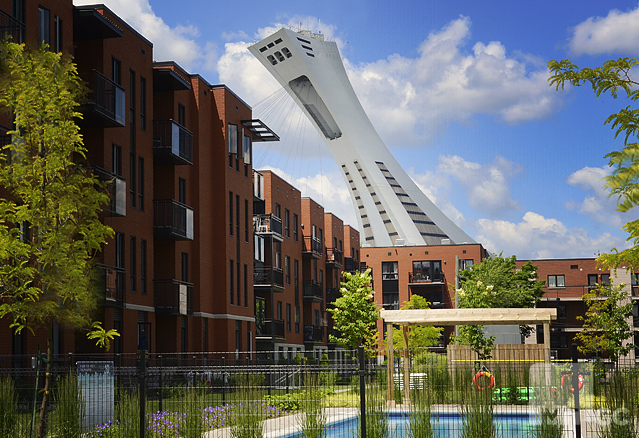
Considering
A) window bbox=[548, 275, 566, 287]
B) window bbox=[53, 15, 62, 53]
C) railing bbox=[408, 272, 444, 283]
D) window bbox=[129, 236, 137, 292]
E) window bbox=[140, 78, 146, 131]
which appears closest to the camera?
window bbox=[53, 15, 62, 53]

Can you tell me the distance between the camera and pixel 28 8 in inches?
934

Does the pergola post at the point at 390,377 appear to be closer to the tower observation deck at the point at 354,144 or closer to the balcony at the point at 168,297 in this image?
the balcony at the point at 168,297

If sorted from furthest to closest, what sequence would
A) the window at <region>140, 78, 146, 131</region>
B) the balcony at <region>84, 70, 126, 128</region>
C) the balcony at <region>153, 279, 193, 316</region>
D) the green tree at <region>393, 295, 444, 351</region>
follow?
the green tree at <region>393, 295, 444, 351</region> < the balcony at <region>153, 279, 193, 316</region> < the window at <region>140, 78, 146, 131</region> < the balcony at <region>84, 70, 126, 128</region>

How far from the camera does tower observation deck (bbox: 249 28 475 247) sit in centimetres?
11719

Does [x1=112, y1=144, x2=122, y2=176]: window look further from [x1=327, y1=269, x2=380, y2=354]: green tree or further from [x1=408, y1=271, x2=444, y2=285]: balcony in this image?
[x1=408, y1=271, x2=444, y2=285]: balcony

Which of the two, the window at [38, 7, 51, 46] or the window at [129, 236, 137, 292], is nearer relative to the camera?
the window at [38, 7, 51, 46]

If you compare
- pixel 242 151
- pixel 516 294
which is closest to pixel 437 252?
pixel 516 294

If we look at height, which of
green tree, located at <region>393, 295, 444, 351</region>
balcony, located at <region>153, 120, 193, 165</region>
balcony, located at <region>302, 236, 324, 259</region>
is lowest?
green tree, located at <region>393, 295, 444, 351</region>

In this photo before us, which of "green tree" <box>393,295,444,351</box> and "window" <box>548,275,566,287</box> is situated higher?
"window" <box>548,275,566,287</box>

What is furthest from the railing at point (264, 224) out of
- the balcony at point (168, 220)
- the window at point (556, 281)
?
→ the window at point (556, 281)

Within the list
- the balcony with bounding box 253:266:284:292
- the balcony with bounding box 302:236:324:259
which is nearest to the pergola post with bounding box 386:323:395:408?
the balcony with bounding box 253:266:284:292

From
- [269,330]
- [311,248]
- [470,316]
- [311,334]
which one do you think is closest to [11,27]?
[470,316]

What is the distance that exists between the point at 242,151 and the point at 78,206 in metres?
27.8

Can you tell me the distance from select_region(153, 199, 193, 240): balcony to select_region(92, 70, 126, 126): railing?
566 centimetres
